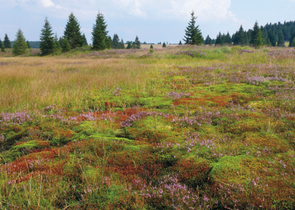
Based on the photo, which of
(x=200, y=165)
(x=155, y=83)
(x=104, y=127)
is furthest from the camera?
(x=155, y=83)

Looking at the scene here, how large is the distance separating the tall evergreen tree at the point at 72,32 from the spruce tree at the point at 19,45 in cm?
1919

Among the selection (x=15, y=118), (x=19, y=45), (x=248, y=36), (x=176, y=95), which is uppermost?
(x=248, y=36)

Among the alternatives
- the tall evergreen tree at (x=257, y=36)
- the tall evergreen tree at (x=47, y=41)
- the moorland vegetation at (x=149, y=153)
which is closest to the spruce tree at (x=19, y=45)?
the tall evergreen tree at (x=47, y=41)

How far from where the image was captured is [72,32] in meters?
50.8

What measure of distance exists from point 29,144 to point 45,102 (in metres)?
3.08

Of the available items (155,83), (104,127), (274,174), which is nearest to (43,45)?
(155,83)

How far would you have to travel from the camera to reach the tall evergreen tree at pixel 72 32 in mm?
50006

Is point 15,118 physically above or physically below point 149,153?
above

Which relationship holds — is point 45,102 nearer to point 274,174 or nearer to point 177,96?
point 177,96

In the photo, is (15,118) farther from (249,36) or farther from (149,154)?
(249,36)

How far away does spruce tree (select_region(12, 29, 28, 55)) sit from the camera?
57.8m

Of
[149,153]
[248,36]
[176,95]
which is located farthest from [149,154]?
[248,36]

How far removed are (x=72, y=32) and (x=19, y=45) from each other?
22563 mm

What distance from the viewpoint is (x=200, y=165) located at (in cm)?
277
